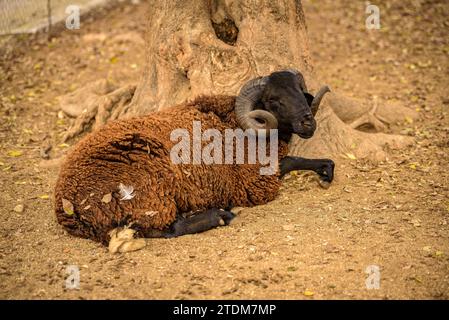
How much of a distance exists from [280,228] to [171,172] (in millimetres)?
1357

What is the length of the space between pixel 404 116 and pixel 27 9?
8.47 metres

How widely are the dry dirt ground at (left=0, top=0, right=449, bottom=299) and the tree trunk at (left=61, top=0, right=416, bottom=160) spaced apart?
413 millimetres

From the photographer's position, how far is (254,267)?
215 inches

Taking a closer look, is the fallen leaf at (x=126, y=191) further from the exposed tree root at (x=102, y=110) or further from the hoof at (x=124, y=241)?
the exposed tree root at (x=102, y=110)

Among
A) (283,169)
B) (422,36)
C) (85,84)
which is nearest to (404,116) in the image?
(283,169)

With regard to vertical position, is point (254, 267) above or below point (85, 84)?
below

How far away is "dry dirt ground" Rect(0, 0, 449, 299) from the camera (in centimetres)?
519

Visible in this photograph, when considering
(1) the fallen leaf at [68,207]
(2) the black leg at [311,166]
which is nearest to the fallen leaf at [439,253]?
(2) the black leg at [311,166]

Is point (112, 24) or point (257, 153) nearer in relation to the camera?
point (257, 153)

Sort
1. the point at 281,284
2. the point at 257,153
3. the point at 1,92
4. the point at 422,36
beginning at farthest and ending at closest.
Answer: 1. the point at 422,36
2. the point at 1,92
3. the point at 257,153
4. the point at 281,284

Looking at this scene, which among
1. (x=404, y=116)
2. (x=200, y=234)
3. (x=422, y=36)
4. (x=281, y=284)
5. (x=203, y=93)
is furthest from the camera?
(x=422, y=36)

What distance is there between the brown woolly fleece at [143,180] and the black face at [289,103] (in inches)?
27.5
